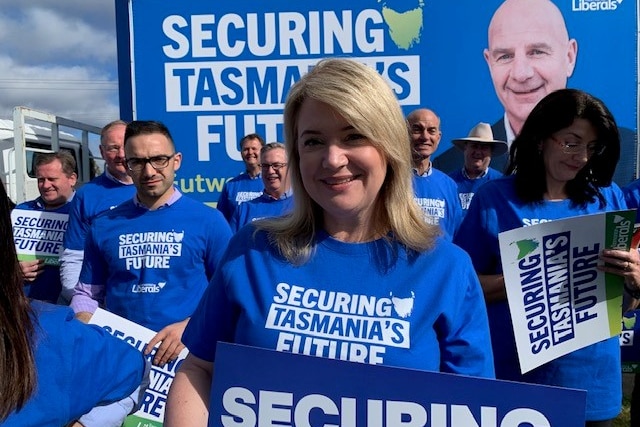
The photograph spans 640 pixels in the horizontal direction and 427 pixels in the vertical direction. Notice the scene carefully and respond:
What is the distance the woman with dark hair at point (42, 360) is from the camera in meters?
1.15

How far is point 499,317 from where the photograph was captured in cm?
226

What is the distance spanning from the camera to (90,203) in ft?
13.6

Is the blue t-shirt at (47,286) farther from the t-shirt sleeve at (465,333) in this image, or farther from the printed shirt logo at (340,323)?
the t-shirt sleeve at (465,333)

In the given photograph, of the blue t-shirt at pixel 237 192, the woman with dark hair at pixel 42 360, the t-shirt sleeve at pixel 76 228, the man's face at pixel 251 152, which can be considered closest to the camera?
the woman with dark hair at pixel 42 360

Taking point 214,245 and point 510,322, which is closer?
point 510,322

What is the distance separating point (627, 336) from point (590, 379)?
1367 mm

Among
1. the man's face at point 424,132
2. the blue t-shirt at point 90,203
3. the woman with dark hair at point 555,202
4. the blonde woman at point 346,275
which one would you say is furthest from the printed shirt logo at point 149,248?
the man's face at point 424,132

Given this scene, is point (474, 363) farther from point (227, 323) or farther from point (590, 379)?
point (590, 379)

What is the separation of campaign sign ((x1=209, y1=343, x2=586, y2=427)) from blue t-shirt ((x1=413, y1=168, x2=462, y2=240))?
2861 millimetres

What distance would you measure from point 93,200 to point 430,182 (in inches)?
85.8

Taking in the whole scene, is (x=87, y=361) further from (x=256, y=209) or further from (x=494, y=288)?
(x=256, y=209)

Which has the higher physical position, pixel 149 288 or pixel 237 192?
pixel 237 192

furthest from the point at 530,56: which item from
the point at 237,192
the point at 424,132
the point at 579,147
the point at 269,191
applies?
the point at 579,147

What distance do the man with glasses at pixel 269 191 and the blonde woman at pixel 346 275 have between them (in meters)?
3.29
